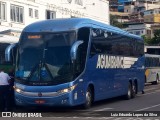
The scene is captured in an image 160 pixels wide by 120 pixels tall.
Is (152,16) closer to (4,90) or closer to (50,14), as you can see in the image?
(50,14)

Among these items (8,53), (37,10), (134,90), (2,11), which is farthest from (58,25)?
(37,10)

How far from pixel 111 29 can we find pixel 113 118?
731cm

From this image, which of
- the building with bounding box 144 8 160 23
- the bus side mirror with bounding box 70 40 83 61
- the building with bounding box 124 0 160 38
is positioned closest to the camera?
the bus side mirror with bounding box 70 40 83 61

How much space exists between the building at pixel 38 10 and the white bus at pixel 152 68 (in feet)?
42.3

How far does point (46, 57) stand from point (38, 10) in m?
33.7

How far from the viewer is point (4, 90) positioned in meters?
18.1

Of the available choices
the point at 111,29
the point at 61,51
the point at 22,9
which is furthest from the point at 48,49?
the point at 22,9

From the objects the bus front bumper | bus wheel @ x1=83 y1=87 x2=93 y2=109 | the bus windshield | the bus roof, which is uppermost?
the bus roof

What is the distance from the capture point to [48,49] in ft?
56.2

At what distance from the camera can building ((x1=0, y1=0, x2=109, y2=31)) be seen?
146 feet

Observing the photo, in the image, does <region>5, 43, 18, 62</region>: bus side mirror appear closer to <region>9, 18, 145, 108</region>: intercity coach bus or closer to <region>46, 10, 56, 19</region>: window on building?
<region>9, 18, 145, 108</region>: intercity coach bus

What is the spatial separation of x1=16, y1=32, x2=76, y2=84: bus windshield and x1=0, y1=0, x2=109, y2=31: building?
26.1m

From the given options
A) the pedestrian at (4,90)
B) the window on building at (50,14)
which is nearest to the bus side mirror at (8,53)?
the pedestrian at (4,90)

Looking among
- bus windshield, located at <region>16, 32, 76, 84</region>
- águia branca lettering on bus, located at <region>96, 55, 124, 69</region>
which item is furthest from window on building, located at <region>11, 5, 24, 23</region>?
bus windshield, located at <region>16, 32, 76, 84</region>
